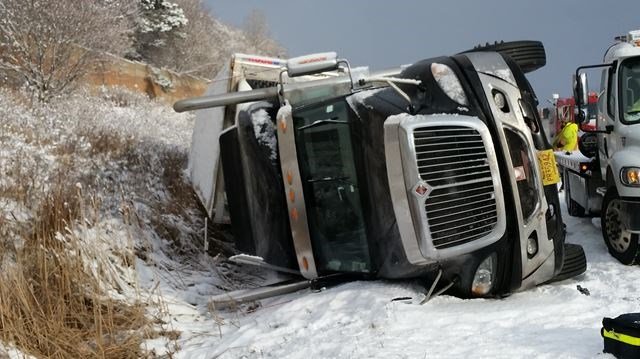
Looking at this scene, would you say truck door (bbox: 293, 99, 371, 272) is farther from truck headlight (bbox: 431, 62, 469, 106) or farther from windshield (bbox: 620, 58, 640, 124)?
windshield (bbox: 620, 58, 640, 124)

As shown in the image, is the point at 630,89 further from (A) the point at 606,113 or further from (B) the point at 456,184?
(B) the point at 456,184

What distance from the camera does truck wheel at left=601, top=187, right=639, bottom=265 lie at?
20.0 feet

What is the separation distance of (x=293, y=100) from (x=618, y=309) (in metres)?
3.30

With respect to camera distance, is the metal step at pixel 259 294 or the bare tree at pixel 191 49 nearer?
the metal step at pixel 259 294

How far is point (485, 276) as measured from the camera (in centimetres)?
461

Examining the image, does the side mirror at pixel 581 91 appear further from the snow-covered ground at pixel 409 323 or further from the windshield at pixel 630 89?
the snow-covered ground at pixel 409 323

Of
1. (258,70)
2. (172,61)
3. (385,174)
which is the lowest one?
(385,174)

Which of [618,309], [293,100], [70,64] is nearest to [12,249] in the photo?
[293,100]

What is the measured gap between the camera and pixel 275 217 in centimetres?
581

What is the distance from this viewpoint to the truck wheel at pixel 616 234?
6.10 meters

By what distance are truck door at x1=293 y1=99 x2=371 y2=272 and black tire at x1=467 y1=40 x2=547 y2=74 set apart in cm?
157

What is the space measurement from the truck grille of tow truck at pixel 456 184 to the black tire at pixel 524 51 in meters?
1.59

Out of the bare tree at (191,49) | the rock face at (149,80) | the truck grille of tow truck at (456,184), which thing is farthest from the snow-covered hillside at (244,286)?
the bare tree at (191,49)

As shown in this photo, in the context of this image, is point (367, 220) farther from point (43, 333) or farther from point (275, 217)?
point (43, 333)
